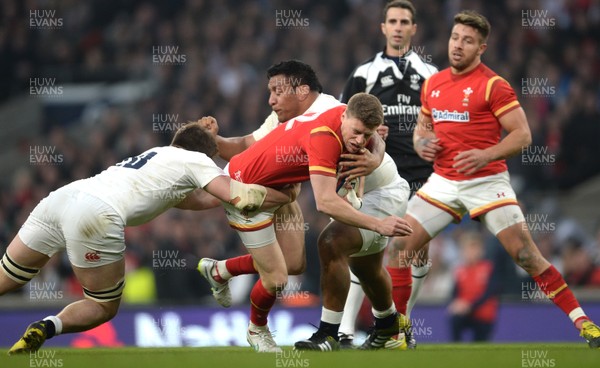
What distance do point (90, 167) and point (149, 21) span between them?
4333 millimetres

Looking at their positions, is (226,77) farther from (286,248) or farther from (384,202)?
(384,202)

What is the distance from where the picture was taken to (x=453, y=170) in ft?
29.3

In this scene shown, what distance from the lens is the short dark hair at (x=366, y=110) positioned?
7.48 m

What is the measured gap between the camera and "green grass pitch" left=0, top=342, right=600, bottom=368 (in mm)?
6812

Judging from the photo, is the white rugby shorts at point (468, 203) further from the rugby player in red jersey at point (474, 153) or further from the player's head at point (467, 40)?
the player's head at point (467, 40)

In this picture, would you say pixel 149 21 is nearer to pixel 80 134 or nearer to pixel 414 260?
pixel 80 134

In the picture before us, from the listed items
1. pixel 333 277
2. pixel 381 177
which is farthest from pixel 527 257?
pixel 333 277

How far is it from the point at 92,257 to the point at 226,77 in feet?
39.4

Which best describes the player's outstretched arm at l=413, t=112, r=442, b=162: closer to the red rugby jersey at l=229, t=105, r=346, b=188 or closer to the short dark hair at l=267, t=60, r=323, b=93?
the short dark hair at l=267, t=60, r=323, b=93

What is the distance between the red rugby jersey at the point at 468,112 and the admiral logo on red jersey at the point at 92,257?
10.2ft

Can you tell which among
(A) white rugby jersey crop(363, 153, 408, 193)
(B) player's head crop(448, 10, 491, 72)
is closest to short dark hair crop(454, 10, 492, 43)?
(B) player's head crop(448, 10, 491, 72)

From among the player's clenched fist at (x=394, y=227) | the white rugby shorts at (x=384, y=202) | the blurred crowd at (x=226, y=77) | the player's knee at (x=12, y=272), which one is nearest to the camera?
the player's clenched fist at (x=394, y=227)

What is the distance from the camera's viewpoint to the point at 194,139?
810 centimetres

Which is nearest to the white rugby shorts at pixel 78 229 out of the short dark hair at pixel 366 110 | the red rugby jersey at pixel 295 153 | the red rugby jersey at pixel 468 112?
the red rugby jersey at pixel 295 153
